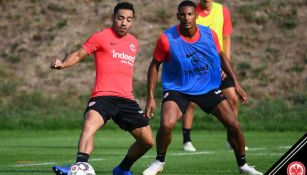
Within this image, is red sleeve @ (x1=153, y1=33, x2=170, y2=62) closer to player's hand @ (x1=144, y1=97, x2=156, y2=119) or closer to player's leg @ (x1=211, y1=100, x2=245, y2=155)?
player's hand @ (x1=144, y1=97, x2=156, y2=119)

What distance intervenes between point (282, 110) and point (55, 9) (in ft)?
32.1

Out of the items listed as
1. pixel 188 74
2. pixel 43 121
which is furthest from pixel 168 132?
pixel 43 121

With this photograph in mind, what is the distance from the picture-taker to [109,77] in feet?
38.1

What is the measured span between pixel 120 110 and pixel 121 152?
17.6ft

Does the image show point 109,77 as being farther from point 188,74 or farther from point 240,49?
point 240,49

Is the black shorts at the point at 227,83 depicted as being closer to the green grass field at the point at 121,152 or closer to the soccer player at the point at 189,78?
the green grass field at the point at 121,152

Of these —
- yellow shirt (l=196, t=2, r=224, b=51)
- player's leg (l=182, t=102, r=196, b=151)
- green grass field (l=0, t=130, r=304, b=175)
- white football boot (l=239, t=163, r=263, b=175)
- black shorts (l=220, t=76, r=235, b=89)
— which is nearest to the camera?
white football boot (l=239, t=163, r=263, b=175)

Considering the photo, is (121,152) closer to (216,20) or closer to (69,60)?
(216,20)

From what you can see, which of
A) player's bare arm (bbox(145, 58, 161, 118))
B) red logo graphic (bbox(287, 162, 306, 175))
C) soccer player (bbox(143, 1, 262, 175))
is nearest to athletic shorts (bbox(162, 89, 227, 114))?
soccer player (bbox(143, 1, 262, 175))

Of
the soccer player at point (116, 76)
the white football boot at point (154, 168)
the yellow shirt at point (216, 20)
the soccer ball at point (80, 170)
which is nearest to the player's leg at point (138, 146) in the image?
the soccer player at point (116, 76)

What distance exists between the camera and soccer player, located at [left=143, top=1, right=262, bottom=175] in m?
12.5

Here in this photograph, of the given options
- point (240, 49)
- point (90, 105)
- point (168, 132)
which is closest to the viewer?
point (90, 105)

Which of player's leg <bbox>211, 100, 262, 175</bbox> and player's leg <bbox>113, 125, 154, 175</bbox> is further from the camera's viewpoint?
player's leg <bbox>211, 100, 262, 175</bbox>

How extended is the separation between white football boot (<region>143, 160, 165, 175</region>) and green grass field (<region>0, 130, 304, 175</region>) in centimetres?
10
